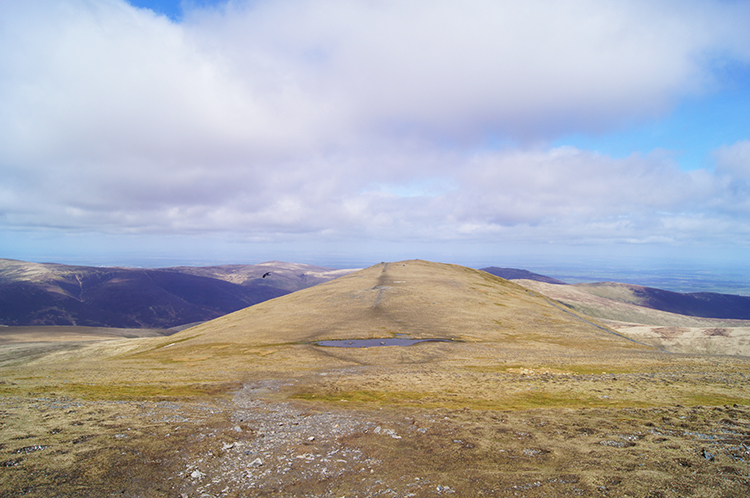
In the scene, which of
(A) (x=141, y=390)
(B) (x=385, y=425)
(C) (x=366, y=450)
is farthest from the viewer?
(A) (x=141, y=390)

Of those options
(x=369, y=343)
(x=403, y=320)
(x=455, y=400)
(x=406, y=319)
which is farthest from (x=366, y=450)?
(x=406, y=319)

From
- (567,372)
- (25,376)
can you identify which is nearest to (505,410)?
(567,372)

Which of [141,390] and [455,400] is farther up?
[455,400]

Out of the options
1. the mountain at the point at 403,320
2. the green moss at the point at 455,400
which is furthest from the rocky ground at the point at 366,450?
the mountain at the point at 403,320

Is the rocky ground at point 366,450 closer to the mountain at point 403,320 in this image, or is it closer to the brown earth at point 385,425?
the brown earth at point 385,425

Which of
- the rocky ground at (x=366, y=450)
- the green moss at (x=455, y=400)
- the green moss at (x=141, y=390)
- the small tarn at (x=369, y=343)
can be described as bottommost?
the small tarn at (x=369, y=343)

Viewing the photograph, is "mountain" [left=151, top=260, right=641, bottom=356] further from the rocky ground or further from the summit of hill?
the rocky ground

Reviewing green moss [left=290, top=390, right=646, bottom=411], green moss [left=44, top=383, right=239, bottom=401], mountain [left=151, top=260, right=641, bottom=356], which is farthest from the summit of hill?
green moss [left=290, top=390, right=646, bottom=411]

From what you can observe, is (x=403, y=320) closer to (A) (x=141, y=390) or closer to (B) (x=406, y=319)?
(B) (x=406, y=319)
